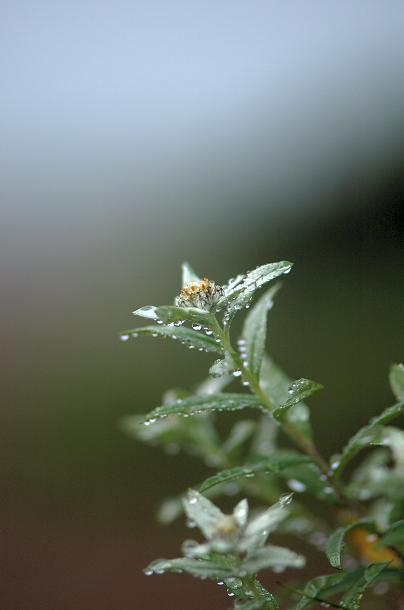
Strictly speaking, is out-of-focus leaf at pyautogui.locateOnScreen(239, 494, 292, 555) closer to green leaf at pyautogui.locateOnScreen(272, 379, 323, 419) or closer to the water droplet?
green leaf at pyautogui.locateOnScreen(272, 379, 323, 419)

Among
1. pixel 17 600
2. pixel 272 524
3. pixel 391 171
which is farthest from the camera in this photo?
pixel 391 171

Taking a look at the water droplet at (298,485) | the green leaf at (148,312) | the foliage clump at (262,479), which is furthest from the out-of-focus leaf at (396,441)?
the green leaf at (148,312)

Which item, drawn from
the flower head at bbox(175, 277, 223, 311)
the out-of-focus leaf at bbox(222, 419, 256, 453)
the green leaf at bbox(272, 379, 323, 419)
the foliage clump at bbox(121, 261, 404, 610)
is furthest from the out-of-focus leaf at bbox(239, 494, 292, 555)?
the out-of-focus leaf at bbox(222, 419, 256, 453)

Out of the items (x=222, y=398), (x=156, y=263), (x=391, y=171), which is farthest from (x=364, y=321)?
(x=222, y=398)

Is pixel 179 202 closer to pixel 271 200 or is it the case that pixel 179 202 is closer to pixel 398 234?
pixel 271 200

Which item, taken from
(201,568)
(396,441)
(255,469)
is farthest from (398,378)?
(201,568)

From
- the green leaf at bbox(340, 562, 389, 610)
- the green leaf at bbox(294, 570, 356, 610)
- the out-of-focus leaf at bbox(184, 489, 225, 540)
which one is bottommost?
the green leaf at bbox(340, 562, 389, 610)
